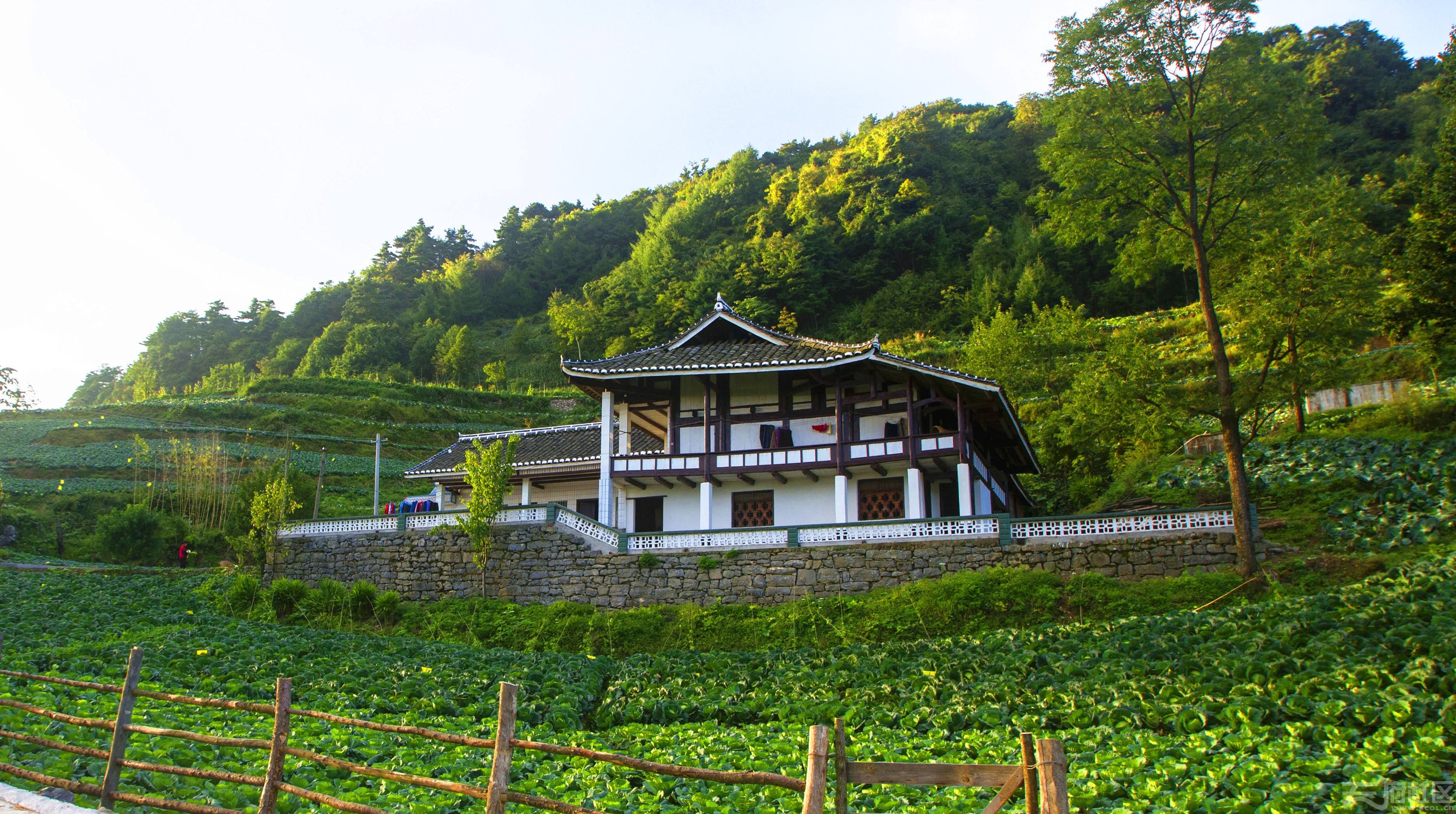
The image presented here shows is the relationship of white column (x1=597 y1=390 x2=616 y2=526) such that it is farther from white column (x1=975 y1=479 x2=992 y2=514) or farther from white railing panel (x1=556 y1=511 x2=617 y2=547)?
white column (x1=975 y1=479 x2=992 y2=514)

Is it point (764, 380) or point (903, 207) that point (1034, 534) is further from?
point (903, 207)

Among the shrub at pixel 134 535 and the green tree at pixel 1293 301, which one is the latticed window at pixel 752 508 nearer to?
the green tree at pixel 1293 301

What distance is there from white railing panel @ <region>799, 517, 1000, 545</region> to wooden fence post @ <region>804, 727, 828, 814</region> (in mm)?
14239

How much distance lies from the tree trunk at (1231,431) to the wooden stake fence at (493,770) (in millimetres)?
12014

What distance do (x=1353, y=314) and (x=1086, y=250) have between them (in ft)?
172

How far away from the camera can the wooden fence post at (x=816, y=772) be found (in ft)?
17.4

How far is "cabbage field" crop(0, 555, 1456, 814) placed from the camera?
871 cm

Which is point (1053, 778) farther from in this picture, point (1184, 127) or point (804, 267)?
point (804, 267)

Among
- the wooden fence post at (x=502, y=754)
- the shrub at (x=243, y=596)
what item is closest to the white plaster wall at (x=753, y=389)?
the shrub at (x=243, y=596)

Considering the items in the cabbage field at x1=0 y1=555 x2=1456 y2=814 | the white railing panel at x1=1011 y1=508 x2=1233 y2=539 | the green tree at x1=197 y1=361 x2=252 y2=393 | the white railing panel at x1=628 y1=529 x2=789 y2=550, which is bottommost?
the cabbage field at x1=0 y1=555 x2=1456 y2=814

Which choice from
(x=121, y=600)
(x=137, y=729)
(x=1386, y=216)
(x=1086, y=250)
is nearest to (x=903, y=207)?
(x=1086, y=250)

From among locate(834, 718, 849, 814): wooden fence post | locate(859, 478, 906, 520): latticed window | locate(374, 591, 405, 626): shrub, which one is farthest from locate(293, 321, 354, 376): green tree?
locate(834, 718, 849, 814): wooden fence post

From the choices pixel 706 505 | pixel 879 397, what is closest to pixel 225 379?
pixel 706 505

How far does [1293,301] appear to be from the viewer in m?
18.1
